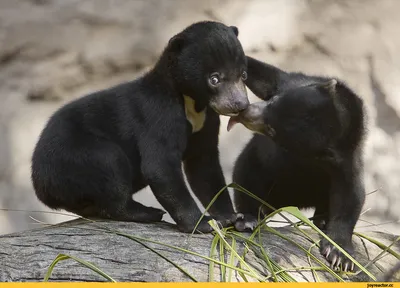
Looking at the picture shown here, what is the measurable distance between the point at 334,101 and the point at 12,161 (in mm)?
3509

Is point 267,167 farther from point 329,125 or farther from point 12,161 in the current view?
point 12,161

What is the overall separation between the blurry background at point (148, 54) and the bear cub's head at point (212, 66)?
2652mm

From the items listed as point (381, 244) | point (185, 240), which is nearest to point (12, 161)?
point (185, 240)

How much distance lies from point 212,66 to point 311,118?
61 cm

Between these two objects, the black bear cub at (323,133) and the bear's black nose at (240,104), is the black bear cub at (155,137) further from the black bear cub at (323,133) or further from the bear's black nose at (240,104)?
the black bear cub at (323,133)

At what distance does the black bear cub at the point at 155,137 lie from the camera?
140 inches

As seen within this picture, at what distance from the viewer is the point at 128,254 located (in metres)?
3.25

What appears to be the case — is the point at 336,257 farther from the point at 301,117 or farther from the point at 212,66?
the point at 212,66

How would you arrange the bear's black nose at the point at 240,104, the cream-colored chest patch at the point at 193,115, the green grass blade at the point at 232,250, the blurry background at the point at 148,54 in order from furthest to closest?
the blurry background at the point at 148,54 → the cream-colored chest patch at the point at 193,115 → the bear's black nose at the point at 240,104 → the green grass blade at the point at 232,250

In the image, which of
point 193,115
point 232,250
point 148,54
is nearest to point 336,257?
point 232,250

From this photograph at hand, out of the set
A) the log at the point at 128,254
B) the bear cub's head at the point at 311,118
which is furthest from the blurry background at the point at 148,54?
the log at the point at 128,254

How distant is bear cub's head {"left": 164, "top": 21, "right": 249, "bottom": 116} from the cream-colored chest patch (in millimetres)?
90

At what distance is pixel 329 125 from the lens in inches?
146

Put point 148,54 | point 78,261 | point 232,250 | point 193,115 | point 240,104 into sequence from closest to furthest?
1. point 78,261
2. point 232,250
3. point 240,104
4. point 193,115
5. point 148,54
